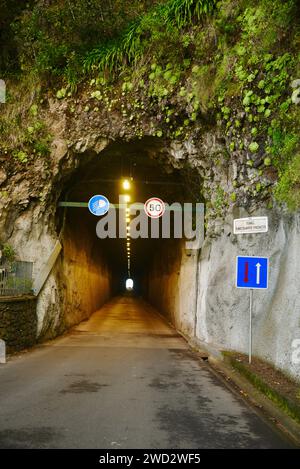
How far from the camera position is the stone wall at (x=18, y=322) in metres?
11.6

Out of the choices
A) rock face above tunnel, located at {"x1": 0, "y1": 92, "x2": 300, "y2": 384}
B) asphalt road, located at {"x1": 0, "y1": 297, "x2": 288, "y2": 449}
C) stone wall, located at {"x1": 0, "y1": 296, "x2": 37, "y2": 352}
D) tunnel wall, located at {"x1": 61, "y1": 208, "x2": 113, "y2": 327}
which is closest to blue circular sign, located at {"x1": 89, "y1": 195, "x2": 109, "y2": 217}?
rock face above tunnel, located at {"x1": 0, "y1": 92, "x2": 300, "y2": 384}

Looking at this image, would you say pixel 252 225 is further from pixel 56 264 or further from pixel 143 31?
pixel 56 264

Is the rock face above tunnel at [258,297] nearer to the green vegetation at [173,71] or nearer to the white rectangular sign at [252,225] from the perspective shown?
the white rectangular sign at [252,225]

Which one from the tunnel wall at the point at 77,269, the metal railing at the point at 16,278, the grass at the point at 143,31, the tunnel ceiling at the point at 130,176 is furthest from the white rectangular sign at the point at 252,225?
the tunnel wall at the point at 77,269

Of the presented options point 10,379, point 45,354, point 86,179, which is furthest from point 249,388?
point 86,179

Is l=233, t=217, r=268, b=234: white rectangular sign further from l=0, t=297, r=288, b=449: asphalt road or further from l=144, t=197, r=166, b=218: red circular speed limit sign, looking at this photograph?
l=144, t=197, r=166, b=218: red circular speed limit sign

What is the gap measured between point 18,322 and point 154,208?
595 centimetres

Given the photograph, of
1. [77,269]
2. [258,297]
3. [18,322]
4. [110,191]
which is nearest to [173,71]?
[258,297]

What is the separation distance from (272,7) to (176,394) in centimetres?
933

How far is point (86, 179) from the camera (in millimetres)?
17859

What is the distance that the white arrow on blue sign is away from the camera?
355 inches

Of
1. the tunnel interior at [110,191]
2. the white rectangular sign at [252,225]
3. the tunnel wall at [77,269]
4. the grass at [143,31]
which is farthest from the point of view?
the tunnel wall at [77,269]

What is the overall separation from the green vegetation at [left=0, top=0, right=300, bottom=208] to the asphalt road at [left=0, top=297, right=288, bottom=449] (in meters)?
4.22

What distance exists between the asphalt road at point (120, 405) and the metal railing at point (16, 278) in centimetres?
204
